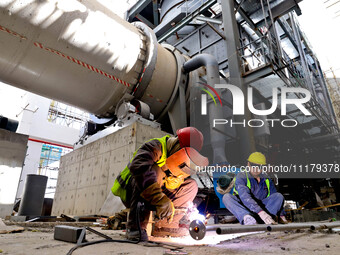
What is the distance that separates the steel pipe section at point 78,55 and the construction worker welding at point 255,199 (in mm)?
2620

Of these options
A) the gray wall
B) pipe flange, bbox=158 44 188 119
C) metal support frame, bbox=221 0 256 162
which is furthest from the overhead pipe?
the gray wall

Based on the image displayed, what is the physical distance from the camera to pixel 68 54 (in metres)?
3.84

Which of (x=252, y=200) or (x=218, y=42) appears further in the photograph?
(x=218, y=42)

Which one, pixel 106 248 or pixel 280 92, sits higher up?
pixel 280 92

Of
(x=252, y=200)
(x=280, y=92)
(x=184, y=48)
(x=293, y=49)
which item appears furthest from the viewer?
(x=293, y=49)

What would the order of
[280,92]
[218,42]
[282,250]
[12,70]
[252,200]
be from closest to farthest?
[282,250] → [252,200] → [12,70] → [280,92] → [218,42]

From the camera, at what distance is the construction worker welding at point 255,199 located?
10.9 ft

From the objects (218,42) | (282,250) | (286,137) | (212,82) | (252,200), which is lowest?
(282,250)

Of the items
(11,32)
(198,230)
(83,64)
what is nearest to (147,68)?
(83,64)

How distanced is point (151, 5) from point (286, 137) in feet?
23.2

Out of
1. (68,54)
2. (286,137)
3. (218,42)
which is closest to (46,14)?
(68,54)

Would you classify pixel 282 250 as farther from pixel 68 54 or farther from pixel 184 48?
pixel 184 48

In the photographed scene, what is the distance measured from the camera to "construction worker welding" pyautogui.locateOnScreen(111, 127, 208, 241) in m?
1.92

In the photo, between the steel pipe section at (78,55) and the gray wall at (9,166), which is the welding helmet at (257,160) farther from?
the gray wall at (9,166)
